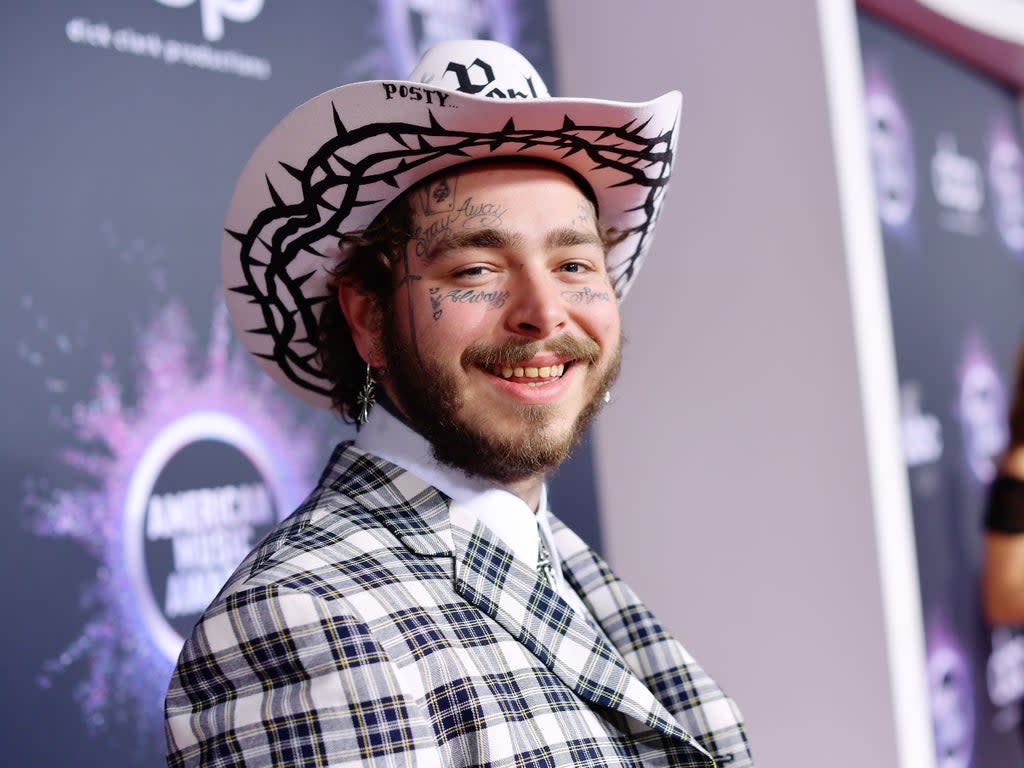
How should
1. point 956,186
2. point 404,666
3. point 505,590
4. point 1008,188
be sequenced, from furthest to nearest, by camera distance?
point 1008,188 < point 956,186 < point 505,590 < point 404,666

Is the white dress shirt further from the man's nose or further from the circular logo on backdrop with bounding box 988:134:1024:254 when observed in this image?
the circular logo on backdrop with bounding box 988:134:1024:254

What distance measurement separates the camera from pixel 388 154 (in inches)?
51.4

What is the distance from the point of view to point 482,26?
260 centimetres

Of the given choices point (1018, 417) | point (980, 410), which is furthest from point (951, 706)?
point (980, 410)

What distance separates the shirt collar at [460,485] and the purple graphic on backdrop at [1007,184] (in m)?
3.10

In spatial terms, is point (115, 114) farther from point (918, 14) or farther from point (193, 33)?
point (918, 14)

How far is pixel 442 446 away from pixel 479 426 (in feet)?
0.17

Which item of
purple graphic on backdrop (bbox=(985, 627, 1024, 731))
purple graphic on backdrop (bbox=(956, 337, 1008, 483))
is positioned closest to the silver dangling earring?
purple graphic on backdrop (bbox=(956, 337, 1008, 483))

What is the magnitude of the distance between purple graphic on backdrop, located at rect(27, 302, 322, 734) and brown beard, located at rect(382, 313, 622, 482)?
2.32 feet

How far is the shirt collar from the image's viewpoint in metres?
1.33

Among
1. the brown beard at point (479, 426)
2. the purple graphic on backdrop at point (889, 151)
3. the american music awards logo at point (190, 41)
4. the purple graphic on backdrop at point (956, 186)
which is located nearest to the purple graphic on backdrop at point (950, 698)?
the purple graphic on backdrop at point (889, 151)

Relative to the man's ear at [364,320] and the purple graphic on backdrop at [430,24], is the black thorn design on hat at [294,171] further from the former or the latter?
the purple graphic on backdrop at [430,24]

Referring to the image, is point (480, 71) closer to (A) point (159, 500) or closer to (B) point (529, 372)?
(B) point (529, 372)

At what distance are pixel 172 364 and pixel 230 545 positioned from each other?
1.16 ft
